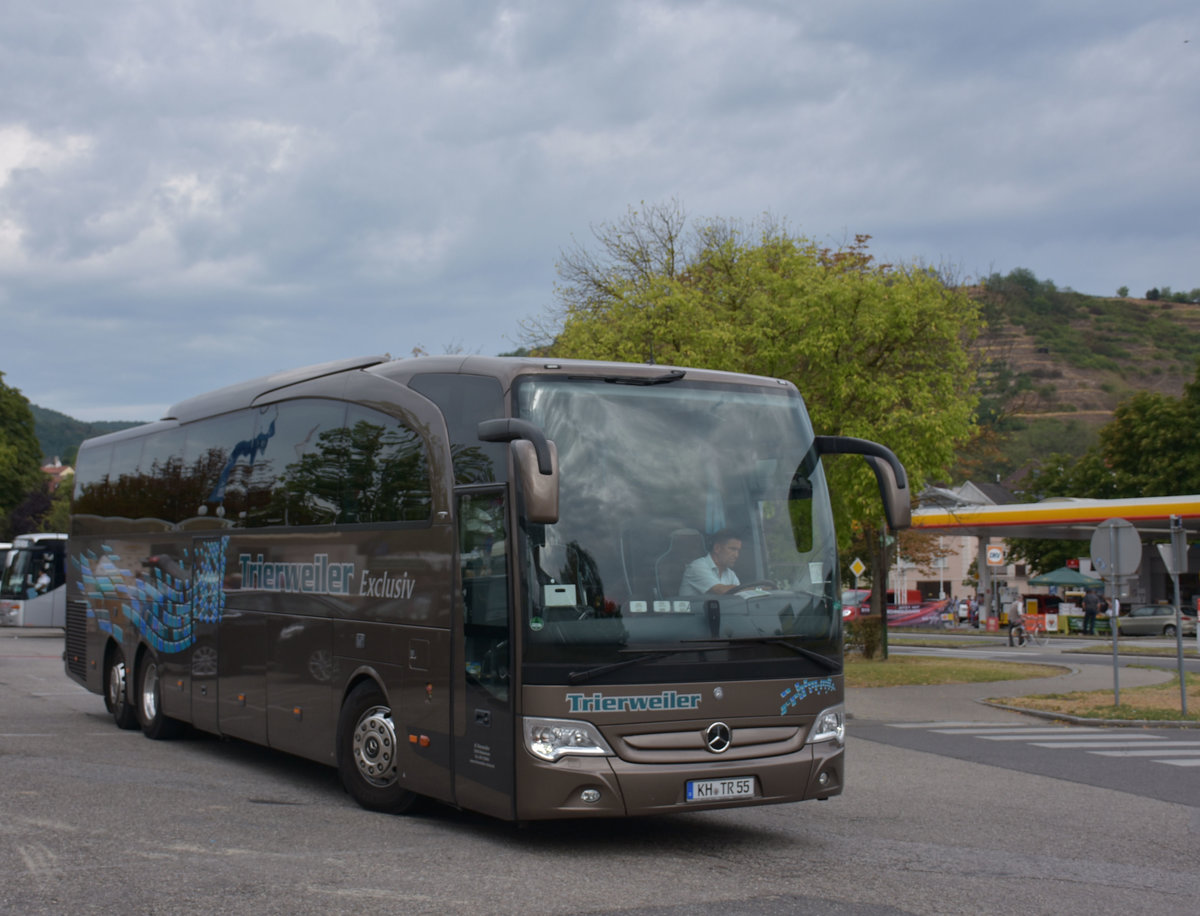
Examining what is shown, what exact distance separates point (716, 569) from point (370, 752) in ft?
10.1

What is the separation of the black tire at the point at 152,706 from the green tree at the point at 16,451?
197 feet

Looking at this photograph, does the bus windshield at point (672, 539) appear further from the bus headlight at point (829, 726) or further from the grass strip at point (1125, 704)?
the grass strip at point (1125, 704)

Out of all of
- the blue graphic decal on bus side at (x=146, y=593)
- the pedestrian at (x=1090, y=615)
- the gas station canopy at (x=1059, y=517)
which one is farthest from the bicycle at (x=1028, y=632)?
the blue graphic decal on bus side at (x=146, y=593)

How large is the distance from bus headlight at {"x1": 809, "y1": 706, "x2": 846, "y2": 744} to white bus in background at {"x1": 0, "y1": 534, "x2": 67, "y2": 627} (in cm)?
3594

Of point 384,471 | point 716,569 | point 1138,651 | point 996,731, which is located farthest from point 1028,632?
point 716,569

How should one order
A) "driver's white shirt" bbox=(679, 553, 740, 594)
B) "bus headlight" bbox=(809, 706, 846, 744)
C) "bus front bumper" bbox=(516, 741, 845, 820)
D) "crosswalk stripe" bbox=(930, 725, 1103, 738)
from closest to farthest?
"bus front bumper" bbox=(516, 741, 845, 820), "driver's white shirt" bbox=(679, 553, 740, 594), "bus headlight" bbox=(809, 706, 846, 744), "crosswalk stripe" bbox=(930, 725, 1103, 738)

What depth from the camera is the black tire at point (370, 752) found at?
931cm

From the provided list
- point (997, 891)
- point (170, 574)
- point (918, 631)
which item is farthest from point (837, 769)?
point (918, 631)

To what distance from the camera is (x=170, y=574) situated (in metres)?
13.7

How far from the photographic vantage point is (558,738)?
7.82m

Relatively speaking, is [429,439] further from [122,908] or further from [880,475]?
[122,908]

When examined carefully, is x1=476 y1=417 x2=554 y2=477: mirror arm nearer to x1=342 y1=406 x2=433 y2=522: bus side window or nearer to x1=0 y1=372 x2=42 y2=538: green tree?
x1=342 y1=406 x2=433 y2=522: bus side window

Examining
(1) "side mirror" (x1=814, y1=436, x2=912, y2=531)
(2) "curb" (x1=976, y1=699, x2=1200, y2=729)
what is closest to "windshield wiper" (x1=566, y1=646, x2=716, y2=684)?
(1) "side mirror" (x1=814, y1=436, x2=912, y2=531)

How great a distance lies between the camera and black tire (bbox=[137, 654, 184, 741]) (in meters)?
13.9
